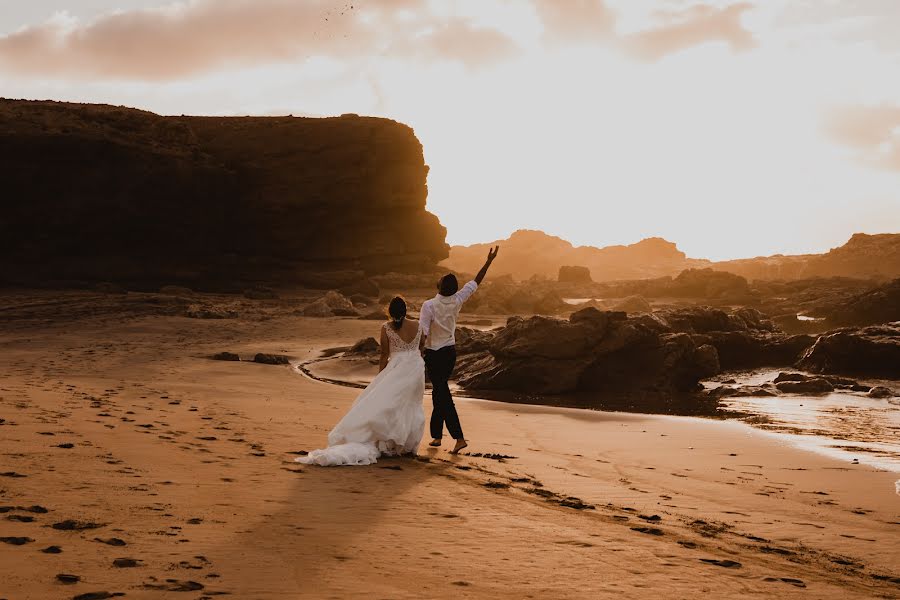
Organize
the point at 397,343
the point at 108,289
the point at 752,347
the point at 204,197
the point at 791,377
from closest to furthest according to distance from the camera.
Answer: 1. the point at 397,343
2. the point at 791,377
3. the point at 752,347
4. the point at 108,289
5. the point at 204,197

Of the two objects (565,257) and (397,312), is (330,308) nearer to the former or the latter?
(397,312)

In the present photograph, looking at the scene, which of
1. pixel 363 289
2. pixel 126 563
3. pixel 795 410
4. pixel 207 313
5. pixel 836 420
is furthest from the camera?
pixel 363 289

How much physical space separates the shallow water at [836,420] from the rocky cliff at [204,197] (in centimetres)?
3212

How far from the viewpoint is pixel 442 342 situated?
333 inches

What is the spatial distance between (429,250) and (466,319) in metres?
18.3

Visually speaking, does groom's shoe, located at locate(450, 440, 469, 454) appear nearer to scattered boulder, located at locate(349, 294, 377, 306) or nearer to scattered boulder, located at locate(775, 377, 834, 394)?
scattered boulder, located at locate(775, 377, 834, 394)

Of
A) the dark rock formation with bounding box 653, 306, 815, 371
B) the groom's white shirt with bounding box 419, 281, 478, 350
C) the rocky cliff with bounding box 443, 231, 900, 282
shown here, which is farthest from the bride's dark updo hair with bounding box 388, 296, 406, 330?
the rocky cliff with bounding box 443, 231, 900, 282

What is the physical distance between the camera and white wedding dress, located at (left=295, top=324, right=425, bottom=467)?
7182 millimetres

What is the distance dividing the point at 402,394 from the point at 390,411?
0.30m

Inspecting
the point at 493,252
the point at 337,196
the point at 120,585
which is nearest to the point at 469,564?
the point at 120,585

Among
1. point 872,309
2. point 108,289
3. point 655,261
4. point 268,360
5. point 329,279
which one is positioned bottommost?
point 268,360

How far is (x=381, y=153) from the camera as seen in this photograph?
4669 centimetres

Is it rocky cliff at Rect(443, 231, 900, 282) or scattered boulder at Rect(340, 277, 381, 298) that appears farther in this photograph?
rocky cliff at Rect(443, 231, 900, 282)

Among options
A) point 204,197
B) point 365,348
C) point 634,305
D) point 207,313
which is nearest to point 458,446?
point 365,348
